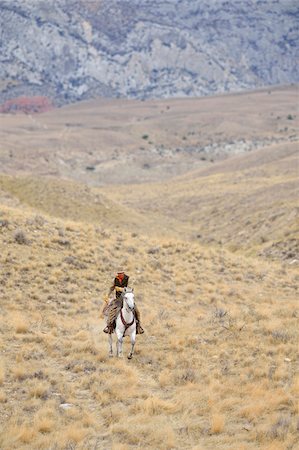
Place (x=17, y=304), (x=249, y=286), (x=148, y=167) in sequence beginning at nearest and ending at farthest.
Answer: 1. (x=17, y=304)
2. (x=249, y=286)
3. (x=148, y=167)

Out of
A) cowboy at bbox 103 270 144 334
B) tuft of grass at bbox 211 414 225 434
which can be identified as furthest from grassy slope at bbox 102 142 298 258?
tuft of grass at bbox 211 414 225 434

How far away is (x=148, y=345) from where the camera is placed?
15.6 meters

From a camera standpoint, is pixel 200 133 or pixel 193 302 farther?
pixel 200 133

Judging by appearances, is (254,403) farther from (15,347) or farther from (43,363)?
(15,347)

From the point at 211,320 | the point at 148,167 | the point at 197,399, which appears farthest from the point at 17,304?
the point at 148,167

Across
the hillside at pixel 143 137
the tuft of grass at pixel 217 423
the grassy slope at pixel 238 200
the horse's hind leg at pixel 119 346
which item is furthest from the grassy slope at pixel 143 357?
the hillside at pixel 143 137

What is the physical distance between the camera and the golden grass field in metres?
10.3

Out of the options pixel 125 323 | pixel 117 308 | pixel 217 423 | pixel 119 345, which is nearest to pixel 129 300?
pixel 125 323

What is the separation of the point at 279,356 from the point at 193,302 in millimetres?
7487

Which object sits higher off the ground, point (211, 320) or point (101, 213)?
point (101, 213)

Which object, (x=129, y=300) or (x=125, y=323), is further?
(x=125, y=323)

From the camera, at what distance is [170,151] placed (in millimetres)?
118688

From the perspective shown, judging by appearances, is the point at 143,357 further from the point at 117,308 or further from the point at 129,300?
the point at 129,300

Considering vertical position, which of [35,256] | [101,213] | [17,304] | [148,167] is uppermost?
[148,167]
